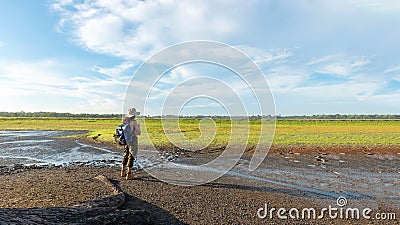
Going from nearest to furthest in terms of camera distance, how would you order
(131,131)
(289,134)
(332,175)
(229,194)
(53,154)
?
(229,194) → (131,131) → (332,175) → (53,154) → (289,134)

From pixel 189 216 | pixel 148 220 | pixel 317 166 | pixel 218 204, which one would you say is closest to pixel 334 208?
pixel 218 204

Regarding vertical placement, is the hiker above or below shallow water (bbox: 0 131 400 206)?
above

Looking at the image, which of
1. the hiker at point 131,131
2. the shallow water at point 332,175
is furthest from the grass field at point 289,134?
the shallow water at point 332,175

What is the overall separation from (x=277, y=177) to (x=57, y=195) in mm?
8224

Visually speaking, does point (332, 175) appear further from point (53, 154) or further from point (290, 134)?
point (290, 134)

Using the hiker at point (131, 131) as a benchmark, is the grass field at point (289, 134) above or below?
below

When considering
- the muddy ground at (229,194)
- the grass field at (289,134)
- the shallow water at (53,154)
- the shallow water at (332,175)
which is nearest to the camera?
the muddy ground at (229,194)

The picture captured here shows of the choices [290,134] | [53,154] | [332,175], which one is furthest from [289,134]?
→ [53,154]

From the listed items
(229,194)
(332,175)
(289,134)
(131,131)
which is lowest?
(332,175)

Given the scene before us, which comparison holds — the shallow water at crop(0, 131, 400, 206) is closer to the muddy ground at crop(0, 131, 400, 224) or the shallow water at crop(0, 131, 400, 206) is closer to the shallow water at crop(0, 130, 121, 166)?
the muddy ground at crop(0, 131, 400, 224)

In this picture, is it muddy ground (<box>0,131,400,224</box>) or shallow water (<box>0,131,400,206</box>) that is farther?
shallow water (<box>0,131,400,206</box>)

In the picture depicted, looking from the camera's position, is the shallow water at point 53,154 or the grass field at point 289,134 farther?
the grass field at point 289,134

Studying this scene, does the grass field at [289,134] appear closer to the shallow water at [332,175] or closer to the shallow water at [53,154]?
the shallow water at [332,175]

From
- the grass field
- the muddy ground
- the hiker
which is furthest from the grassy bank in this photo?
the muddy ground
